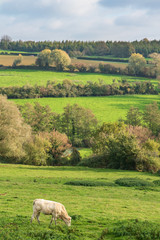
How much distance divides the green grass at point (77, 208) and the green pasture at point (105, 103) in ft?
234

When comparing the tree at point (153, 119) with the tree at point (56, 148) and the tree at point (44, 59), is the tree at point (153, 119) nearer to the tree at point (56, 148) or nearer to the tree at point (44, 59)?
the tree at point (56, 148)

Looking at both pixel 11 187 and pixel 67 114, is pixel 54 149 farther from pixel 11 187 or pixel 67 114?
pixel 11 187

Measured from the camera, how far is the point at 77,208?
2169 centimetres

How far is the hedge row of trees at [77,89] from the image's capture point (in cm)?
11588

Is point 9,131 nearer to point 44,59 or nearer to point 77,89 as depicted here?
point 77,89

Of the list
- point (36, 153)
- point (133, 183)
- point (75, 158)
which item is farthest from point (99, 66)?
point (133, 183)

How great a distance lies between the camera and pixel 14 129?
53.6 metres

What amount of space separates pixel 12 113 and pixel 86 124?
32.8 meters

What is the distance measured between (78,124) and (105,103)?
37.7 meters

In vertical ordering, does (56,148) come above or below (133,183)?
below

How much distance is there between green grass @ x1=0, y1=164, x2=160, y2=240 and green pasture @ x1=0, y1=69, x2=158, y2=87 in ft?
319

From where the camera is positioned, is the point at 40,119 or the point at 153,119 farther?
the point at 40,119

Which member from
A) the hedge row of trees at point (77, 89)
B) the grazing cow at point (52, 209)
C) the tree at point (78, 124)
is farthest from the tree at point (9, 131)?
the hedge row of trees at point (77, 89)

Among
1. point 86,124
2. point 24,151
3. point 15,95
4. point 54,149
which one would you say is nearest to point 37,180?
point 24,151
